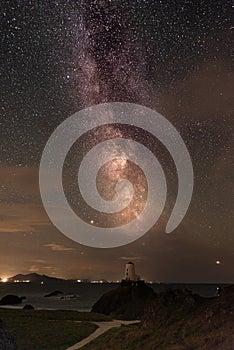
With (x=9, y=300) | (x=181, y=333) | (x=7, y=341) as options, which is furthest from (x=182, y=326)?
(x=9, y=300)

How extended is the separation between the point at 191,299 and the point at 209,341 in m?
6.04

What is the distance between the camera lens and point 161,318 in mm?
32219

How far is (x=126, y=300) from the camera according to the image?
2712 inches

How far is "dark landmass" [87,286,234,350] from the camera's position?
89.3 ft

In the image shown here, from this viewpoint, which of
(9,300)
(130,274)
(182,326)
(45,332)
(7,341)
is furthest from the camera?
(9,300)

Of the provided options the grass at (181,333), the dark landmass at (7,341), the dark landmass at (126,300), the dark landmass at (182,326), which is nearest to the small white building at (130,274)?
the dark landmass at (126,300)

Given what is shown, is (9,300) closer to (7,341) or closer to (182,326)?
(182,326)

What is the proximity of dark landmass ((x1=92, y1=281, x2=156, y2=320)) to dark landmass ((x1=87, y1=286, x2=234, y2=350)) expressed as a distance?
29.5 metres

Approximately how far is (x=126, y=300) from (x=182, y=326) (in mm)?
39724

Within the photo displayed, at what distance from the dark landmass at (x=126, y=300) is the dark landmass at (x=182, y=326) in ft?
96.7

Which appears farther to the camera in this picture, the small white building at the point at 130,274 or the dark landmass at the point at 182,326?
the small white building at the point at 130,274

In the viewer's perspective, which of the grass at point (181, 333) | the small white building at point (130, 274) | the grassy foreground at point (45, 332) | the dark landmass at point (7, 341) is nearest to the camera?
the dark landmass at point (7, 341)

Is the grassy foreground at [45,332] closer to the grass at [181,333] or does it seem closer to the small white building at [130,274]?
the grass at [181,333]

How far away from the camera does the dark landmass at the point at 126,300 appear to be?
64.4 m
